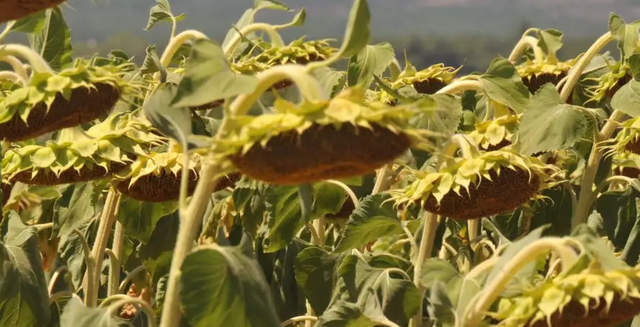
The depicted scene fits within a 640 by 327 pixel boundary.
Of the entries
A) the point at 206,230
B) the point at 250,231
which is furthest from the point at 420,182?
the point at 250,231

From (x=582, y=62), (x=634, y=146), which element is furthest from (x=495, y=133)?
(x=582, y=62)

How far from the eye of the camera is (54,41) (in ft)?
4.55

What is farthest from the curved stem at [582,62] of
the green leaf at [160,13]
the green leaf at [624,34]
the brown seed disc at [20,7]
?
the brown seed disc at [20,7]

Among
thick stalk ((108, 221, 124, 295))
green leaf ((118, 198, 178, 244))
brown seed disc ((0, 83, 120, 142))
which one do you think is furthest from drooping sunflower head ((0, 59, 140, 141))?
thick stalk ((108, 221, 124, 295))

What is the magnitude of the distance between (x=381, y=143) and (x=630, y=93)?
3.40ft

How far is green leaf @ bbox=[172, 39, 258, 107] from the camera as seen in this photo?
784 mm

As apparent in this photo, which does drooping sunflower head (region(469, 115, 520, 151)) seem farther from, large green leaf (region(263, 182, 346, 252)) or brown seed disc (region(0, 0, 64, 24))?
brown seed disc (region(0, 0, 64, 24))

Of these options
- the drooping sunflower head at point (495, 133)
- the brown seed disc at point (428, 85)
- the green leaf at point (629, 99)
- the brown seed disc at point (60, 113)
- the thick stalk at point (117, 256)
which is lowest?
the thick stalk at point (117, 256)

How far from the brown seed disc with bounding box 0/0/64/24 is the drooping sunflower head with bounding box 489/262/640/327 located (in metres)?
0.44

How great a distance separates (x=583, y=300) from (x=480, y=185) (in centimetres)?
38

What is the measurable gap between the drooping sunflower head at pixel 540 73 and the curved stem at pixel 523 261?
1.10 m

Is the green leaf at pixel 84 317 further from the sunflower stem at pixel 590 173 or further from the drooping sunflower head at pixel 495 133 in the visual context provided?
the sunflower stem at pixel 590 173

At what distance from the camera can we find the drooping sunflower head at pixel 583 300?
0.83 meters

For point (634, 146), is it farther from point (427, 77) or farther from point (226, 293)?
point (226, 293)
